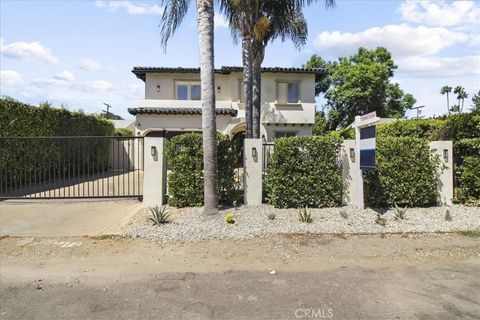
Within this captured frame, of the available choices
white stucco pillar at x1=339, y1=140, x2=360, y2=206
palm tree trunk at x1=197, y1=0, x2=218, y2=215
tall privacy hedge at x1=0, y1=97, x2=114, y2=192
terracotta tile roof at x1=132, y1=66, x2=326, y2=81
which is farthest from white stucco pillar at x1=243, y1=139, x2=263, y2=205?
terracotta tile roof at x1=132, y1=66, x2=326, y2=81

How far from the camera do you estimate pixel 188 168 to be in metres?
8.05

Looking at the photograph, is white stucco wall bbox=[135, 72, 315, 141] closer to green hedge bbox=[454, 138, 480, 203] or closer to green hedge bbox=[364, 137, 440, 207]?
green hedge bbox=[454, 138, 480, 203]

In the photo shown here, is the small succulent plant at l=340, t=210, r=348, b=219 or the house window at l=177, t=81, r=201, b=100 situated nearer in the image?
the small succulent plant at l=340, t=210, r=348, b=219

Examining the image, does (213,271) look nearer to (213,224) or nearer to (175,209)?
(213,224)

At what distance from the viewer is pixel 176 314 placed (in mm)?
3682

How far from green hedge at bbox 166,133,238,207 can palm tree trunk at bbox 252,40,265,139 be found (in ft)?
15.2

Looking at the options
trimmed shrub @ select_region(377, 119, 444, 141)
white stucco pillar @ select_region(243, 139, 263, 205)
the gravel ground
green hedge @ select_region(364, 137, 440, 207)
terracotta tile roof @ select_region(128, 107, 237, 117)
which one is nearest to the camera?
the gravel ground

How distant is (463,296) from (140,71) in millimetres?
18456

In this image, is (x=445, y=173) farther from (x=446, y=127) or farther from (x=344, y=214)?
(x=344, y=214)

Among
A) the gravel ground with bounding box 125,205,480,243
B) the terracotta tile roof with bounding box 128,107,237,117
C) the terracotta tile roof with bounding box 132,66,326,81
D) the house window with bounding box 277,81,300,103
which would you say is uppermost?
the terracotta tile roof with bounding box 132,66,326,81

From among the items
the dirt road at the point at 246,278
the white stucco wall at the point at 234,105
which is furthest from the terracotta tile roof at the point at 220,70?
the dirt road at the point at 246,278

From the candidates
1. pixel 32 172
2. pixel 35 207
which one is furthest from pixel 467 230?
pixel 32 172

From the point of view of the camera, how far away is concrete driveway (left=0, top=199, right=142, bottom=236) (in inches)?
268
